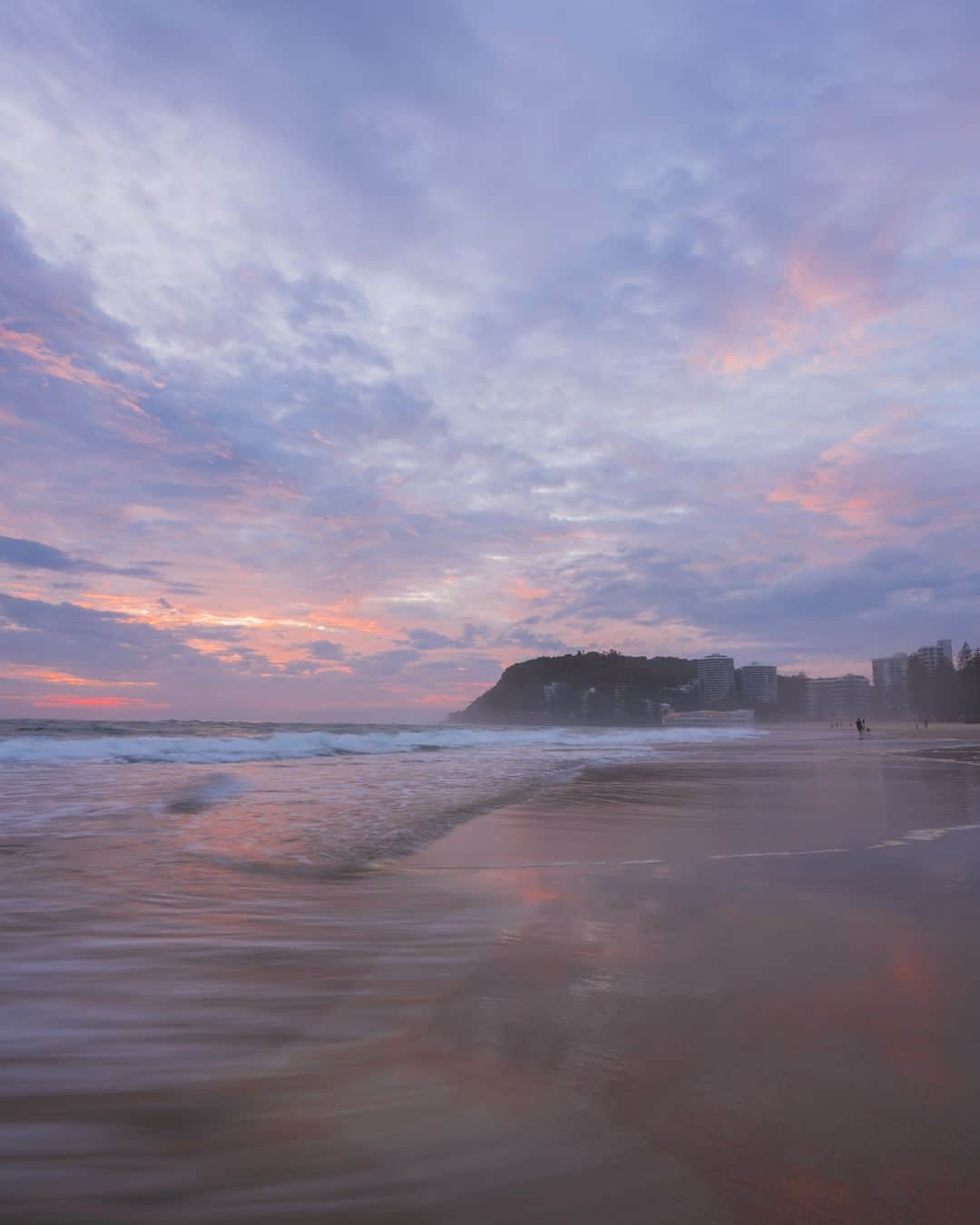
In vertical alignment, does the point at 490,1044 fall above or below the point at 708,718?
above

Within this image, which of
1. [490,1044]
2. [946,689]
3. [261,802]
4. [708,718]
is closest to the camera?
[490,1044]

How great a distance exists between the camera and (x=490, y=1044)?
246cm

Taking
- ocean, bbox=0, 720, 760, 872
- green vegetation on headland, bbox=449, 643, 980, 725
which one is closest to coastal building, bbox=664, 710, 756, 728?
green vegetation on headland, bbox=449, 643, 980, 725

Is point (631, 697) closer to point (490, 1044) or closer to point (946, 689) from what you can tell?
point (946, 689)

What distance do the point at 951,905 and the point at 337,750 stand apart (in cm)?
2470

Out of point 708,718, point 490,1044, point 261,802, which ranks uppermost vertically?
point 490,1044

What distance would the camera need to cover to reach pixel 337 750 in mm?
27281

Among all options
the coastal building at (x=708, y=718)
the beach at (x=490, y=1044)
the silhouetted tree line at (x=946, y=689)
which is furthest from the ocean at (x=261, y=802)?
the coastal building at (x=708, y=718)

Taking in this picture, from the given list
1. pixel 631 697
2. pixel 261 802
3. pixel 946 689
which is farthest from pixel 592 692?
pixel 261 802

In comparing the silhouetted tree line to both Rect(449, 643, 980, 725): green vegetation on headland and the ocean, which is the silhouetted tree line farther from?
the ocean

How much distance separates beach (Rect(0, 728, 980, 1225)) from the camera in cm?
170

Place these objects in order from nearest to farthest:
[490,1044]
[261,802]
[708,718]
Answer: [490,1044]
[261,802]
[708,718]

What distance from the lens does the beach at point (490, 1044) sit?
1699 millimetres

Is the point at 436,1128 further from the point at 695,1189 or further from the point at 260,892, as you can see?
the point at 260,892
